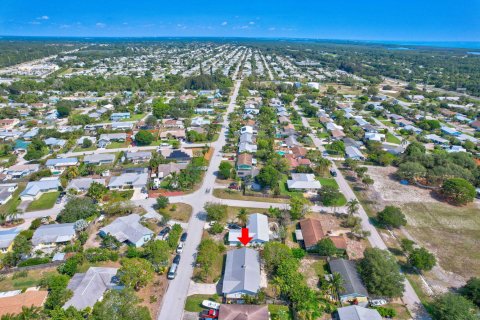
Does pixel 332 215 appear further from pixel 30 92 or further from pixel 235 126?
pixel 30 92

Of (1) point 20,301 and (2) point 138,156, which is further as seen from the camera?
(2) point 138,156

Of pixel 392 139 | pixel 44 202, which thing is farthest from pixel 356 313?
pixel 392 139

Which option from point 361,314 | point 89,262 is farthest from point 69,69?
point 361,314

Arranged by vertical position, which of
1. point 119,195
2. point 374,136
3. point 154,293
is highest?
point 374,136

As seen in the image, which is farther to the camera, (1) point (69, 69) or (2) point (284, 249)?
(1) point (69, 69)

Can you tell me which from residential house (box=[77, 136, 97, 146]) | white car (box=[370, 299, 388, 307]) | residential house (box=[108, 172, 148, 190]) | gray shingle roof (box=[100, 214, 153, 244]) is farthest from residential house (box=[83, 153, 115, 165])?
white car (box=[370, 299, 388, 307])

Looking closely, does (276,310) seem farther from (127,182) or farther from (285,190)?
(127,182)
